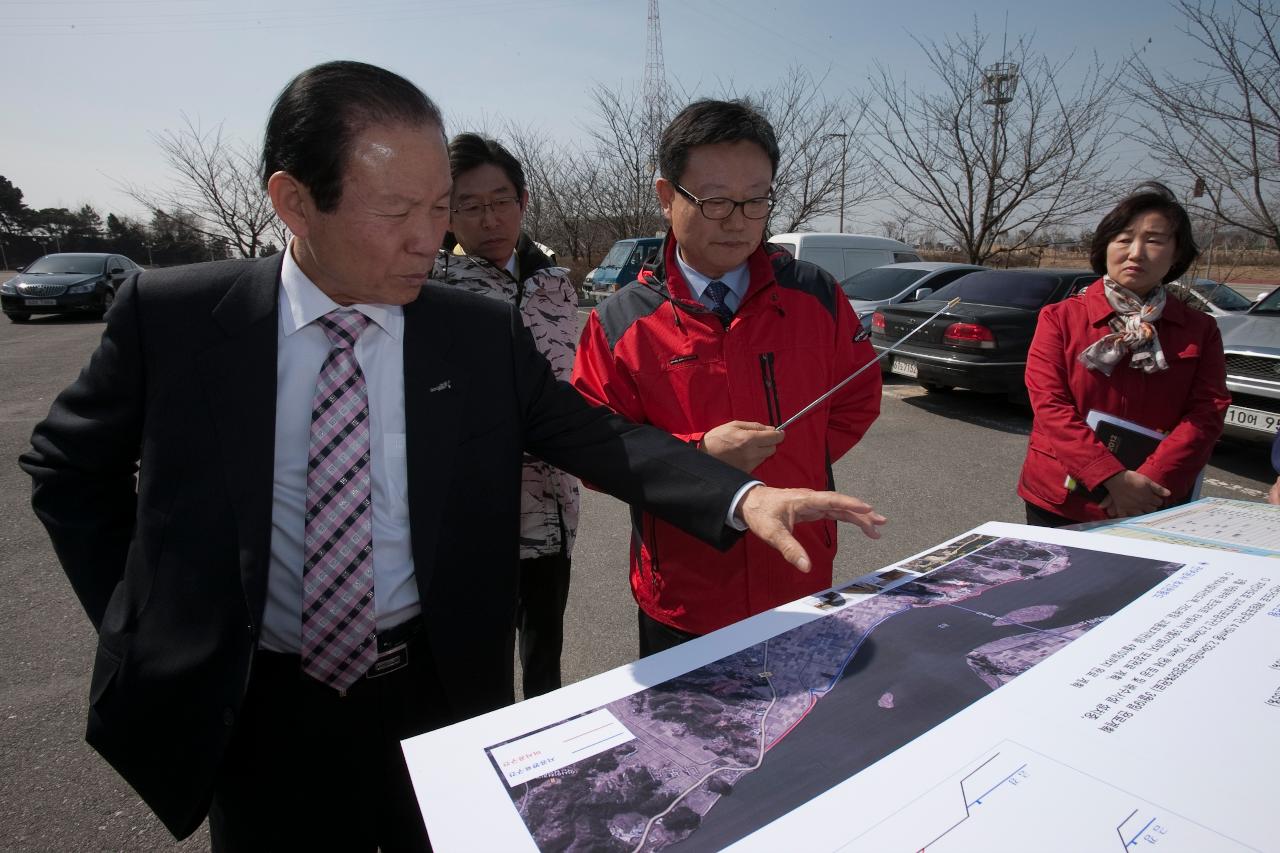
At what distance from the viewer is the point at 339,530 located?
4.09ft

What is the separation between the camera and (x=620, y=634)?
330 centimetres

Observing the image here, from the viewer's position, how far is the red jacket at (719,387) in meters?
1.63

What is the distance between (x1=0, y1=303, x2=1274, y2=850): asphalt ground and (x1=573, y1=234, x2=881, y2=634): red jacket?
58.0 inches

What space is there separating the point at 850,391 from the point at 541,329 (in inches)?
39.6

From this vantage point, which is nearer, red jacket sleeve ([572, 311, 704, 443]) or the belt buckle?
the belt buckle

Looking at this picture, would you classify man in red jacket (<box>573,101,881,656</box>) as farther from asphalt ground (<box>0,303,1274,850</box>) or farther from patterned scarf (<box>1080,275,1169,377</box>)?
asphalt ground (<box>0,303,1274,850</box>)

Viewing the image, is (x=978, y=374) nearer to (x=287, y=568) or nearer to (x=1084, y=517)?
(x=1084, y=517)

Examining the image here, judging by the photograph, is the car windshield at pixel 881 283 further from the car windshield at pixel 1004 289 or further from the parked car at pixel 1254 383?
the parked car at pixel 1254 383

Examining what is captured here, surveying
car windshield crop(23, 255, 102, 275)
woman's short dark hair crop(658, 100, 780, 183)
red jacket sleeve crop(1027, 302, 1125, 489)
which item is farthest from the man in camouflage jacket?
car windshield crop(23, 255, 102, 275)

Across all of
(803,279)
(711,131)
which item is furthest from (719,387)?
(711,131)

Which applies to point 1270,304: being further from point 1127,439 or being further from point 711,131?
point 711,131

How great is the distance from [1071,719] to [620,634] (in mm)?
2618

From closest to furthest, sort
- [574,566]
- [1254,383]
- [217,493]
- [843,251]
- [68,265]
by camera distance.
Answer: [217,493], [574,566], [1254,383], [843,251], [68,265]

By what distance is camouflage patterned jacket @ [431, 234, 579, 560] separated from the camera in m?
2.18
